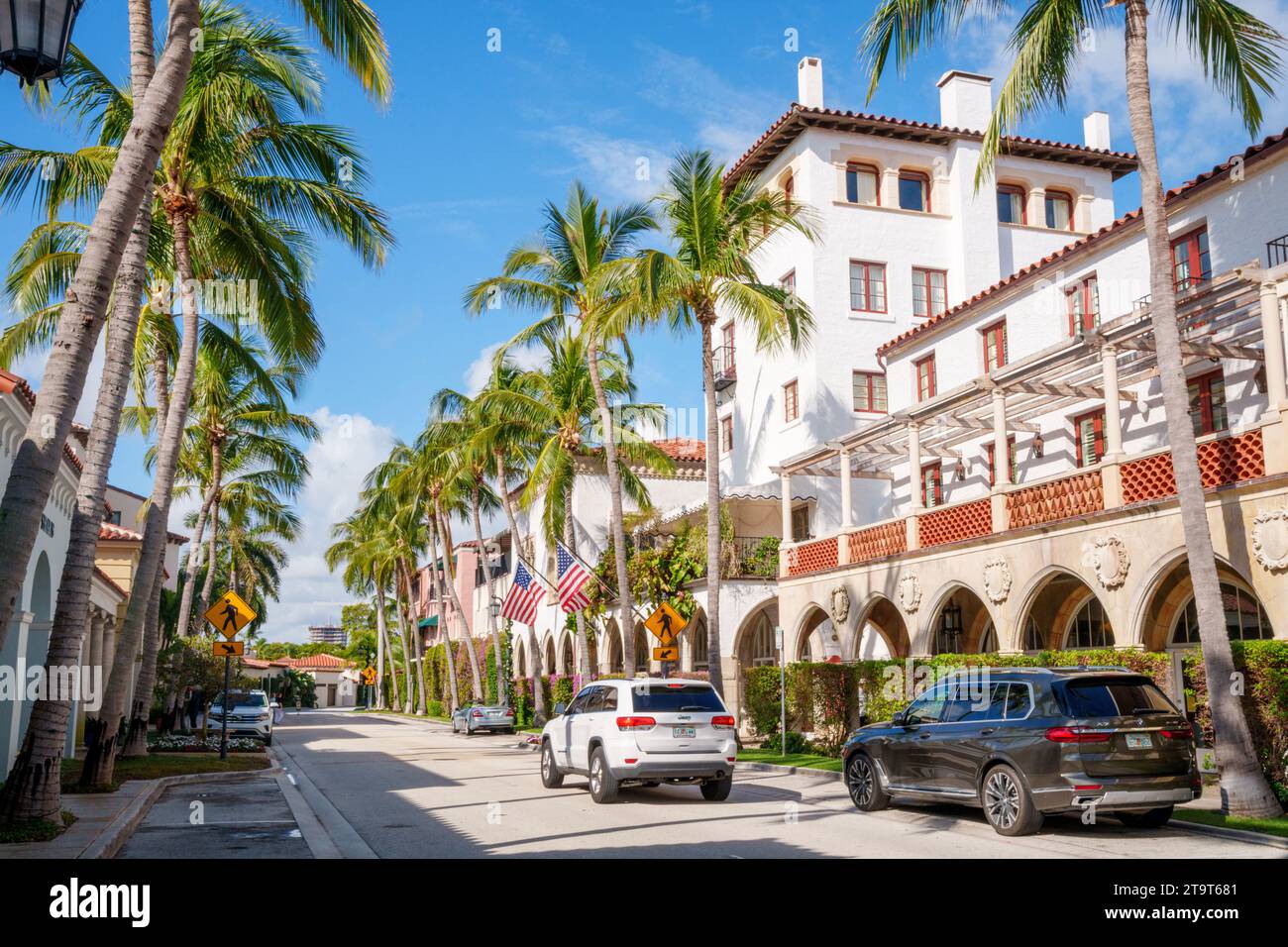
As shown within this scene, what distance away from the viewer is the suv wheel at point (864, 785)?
595 inches

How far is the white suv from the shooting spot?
1617cm

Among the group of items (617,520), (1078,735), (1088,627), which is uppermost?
(617,520)

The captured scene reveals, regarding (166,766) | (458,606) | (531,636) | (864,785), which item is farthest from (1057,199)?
(458,606)

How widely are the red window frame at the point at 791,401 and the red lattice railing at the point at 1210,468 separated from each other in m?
17.0

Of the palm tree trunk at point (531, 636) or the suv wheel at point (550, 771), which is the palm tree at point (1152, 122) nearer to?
the suv wheel at point (550, 771)

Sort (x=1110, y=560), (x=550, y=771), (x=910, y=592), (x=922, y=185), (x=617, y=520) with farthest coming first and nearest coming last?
(x=922, y=185) < (x=617, y=520) < (x=910, y=592) < (x=1110, y=560) < (x=550, y=771)

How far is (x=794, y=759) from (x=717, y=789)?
8.34 metres

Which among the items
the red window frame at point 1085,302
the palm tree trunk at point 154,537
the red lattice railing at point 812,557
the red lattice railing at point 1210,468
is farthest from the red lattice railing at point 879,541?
the palm tree trunk at point 154,537

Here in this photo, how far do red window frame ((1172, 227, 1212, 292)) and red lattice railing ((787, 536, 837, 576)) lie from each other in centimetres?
1039

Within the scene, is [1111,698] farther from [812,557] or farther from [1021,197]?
[1021,197]

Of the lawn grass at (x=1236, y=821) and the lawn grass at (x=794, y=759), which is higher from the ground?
the lawn grass at (x=1236, y=821)

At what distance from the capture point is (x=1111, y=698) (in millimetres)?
12492
